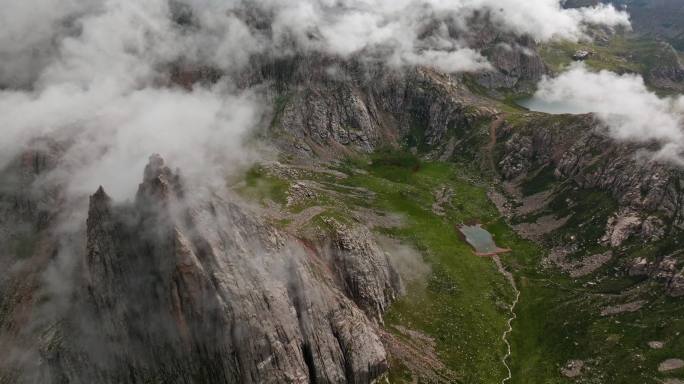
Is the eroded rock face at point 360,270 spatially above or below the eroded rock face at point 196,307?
below

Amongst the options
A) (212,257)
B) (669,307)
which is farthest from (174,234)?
(669,307)

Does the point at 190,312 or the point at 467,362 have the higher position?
the point at 190,312

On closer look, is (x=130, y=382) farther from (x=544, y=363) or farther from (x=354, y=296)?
(x=544, y=363)

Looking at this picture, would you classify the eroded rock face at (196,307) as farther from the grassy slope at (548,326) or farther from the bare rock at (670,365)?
the bare rock at (670,365)

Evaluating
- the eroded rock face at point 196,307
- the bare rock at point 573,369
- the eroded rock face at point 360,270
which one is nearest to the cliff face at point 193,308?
the eroded rock face at point 196,307

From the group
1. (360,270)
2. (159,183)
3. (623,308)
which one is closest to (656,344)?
(623,308)

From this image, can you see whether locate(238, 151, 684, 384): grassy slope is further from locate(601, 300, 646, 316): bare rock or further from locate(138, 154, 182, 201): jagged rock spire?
locate(138, 154, 182, 201): jagged rock spire

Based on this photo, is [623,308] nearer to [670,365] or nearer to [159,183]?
[670,365]

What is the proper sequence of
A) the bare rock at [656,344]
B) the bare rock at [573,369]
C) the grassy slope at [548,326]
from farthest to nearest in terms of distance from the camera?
1. the bare rock at [573,369]
2. the grassy slope at [548,326]
3. the bare rock at [656,344]

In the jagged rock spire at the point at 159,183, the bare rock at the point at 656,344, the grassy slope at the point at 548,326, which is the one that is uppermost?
the jagged rock spire at the point at 159,183
